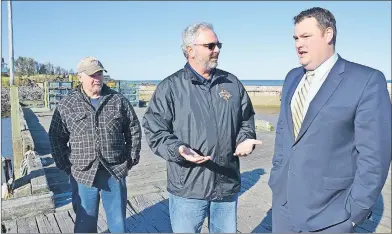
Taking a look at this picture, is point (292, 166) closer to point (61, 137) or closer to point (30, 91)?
point (61, 137)

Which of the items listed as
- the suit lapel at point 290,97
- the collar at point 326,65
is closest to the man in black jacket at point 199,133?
the suit lapel at point 290,97

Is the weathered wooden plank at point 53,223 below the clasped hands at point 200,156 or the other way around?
below

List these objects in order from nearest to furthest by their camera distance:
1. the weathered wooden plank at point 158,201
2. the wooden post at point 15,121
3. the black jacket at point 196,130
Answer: the black jacket at point 196,130
the weathered wooden plank at point 158,201
the wooden post at point 15,121

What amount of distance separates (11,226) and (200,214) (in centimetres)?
253

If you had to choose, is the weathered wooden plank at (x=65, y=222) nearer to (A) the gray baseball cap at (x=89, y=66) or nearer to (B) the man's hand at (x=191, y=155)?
(A) the gray baseball cap at (x=89, y=66)

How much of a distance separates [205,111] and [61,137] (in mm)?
1510

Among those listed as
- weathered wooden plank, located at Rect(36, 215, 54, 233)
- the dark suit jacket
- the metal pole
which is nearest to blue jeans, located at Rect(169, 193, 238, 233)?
the dark suit jacket

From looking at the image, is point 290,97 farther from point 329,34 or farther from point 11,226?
point 11,226

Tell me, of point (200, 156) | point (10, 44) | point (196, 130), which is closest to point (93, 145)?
point (196, 130)

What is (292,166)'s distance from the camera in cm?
213

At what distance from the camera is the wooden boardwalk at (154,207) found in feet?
12.5

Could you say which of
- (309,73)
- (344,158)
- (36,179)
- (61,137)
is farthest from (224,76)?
(36,179)

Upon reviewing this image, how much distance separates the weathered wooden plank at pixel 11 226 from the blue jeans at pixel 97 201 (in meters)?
1.13

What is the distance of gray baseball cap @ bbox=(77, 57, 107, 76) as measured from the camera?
2.87 meters
